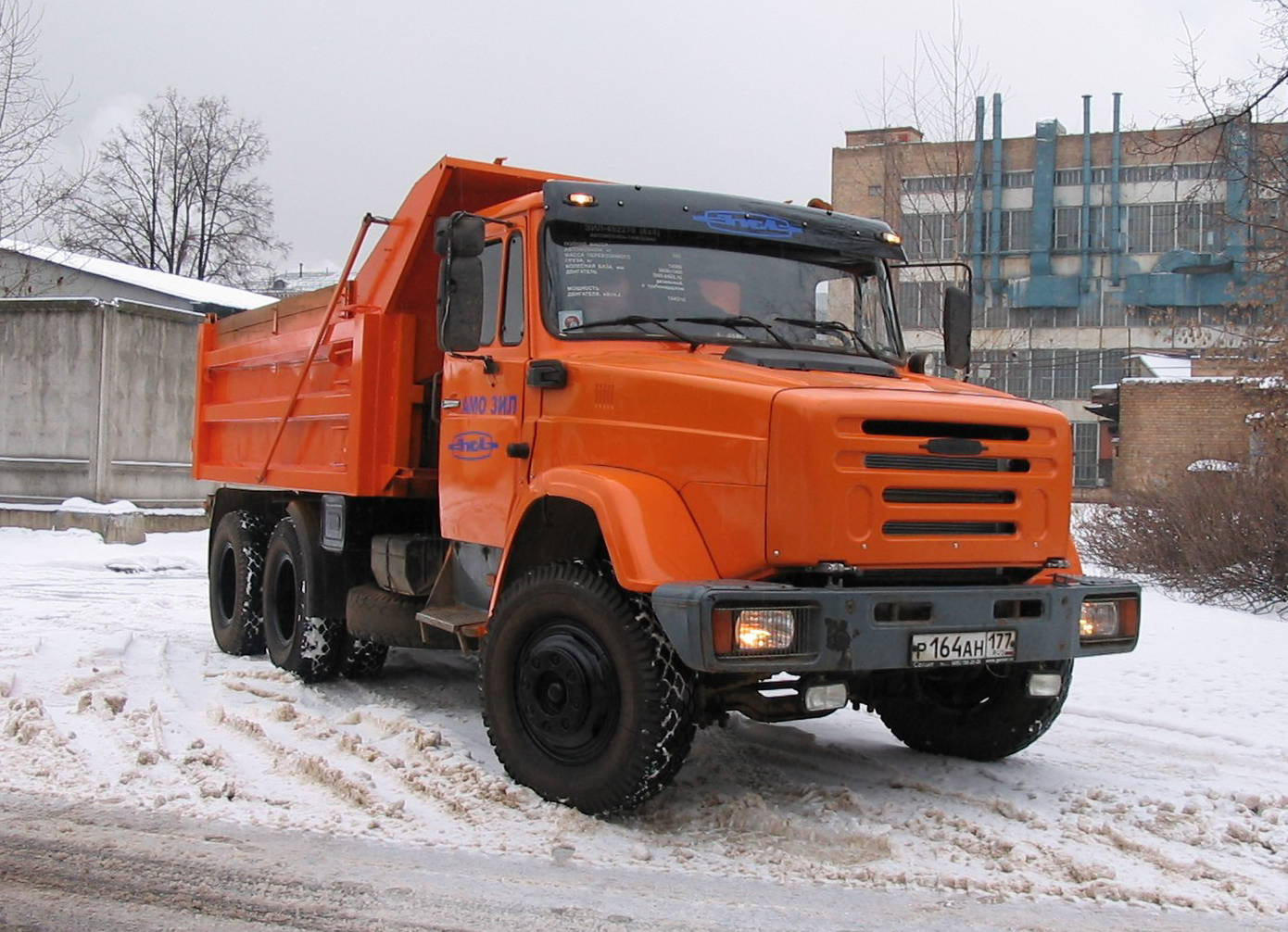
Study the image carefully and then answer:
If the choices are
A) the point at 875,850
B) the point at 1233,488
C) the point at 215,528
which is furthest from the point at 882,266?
the point at 1233,488

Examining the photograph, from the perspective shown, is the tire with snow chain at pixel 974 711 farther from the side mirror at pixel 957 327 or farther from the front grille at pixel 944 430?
the side mirror at pixel 957 327

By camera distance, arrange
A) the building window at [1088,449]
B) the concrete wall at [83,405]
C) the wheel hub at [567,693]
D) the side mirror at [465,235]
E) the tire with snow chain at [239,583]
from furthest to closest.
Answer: the building window at [1088,449]
the concrete wall at [83,405]
the tire with snow chain at [239,583]
the side mirror at [465,235]
the wheel hub at [567,693]

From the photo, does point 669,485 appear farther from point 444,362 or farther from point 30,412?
→ point 30,412

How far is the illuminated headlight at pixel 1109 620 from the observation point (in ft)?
18.3

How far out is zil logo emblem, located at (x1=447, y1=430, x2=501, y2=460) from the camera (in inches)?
249

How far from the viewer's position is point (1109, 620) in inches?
222

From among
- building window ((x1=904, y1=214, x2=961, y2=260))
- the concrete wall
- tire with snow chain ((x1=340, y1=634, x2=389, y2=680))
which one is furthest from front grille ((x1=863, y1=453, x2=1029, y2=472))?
the concrete wall

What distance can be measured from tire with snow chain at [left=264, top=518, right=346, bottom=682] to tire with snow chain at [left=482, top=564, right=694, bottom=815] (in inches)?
113

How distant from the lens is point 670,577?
4.93 metres

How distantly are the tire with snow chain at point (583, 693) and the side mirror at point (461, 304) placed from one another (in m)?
1.22

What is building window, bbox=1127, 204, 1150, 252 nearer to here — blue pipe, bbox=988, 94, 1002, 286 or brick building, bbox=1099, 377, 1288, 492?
blue pipe, bbox=988, 94, 1002, 286

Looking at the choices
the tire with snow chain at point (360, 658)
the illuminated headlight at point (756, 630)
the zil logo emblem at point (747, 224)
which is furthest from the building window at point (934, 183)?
the illuminated headlight at point (756, 630)

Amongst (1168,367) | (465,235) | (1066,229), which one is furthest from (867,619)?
(1066,229)

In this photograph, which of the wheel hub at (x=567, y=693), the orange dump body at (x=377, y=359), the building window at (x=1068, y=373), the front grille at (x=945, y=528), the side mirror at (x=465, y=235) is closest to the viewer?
the front grille at (x=945, y=528)
